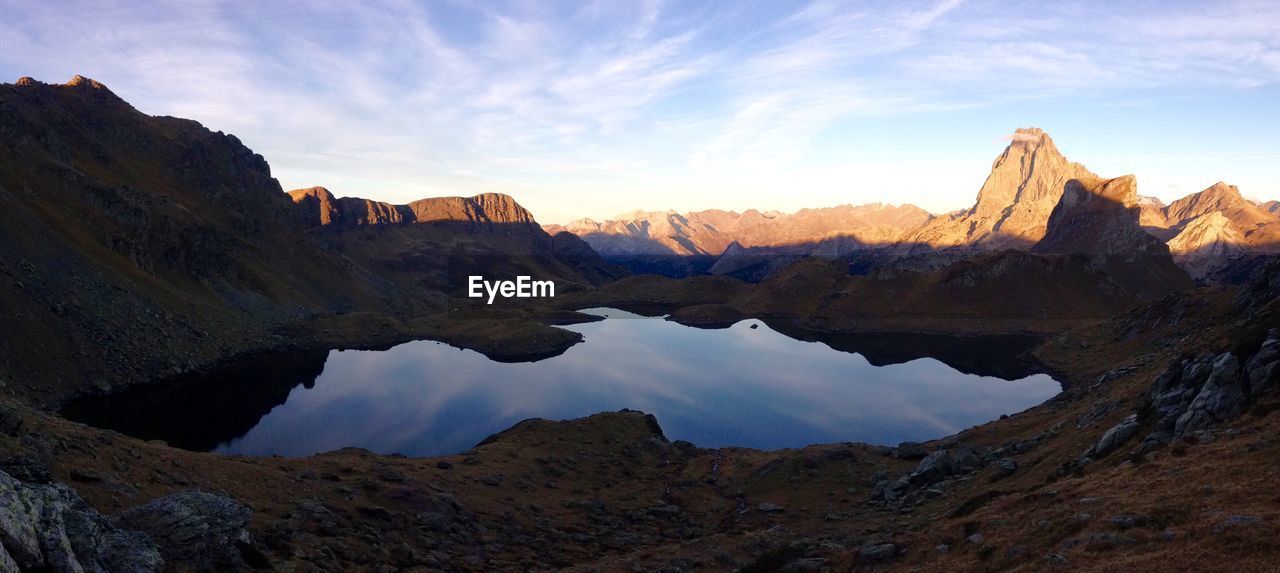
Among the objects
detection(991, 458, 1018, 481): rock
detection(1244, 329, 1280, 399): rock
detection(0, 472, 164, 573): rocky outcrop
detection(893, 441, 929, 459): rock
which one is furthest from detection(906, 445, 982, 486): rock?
detection(0, 472, 164, 573): rocky outcrop

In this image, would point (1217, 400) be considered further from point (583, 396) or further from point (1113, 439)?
point (583, 396)

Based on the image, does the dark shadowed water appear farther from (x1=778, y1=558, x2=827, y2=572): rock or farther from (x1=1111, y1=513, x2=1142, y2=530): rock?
(x1=1111, y1=513, x2=1142, y2=530): rock

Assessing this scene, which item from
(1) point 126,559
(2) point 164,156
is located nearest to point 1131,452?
(1) point 126,559

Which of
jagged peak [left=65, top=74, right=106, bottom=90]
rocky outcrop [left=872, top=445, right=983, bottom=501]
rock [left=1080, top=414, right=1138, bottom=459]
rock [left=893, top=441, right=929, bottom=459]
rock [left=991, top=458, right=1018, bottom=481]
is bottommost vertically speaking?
rock [left=893, top=441, right=929, bottom=459]

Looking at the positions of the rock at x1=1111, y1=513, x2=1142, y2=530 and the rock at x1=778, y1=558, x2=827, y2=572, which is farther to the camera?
the rock at x1=778, y1=558, x2=827, y2=572

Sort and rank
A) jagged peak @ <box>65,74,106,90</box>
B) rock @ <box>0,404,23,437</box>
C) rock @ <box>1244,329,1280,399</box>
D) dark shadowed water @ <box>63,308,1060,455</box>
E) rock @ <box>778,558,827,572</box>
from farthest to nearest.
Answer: jagged peak @ <box>65,74,106,90</box> → dark shadowed water @ <box>63,308,1060,455</box> → rock @ <box>1244,329,1280,399</box> → rock @ <box>778,558,827,572</box> → rock @ <box>0,404,23,437</box>

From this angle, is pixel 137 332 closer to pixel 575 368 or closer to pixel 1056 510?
pixel 575 368

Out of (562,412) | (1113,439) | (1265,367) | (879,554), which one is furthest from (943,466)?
(562,412)

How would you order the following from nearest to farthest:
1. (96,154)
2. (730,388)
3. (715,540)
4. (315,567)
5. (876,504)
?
(315,567) < (715,540) < (876,504) < (730,388) < (96,154)
